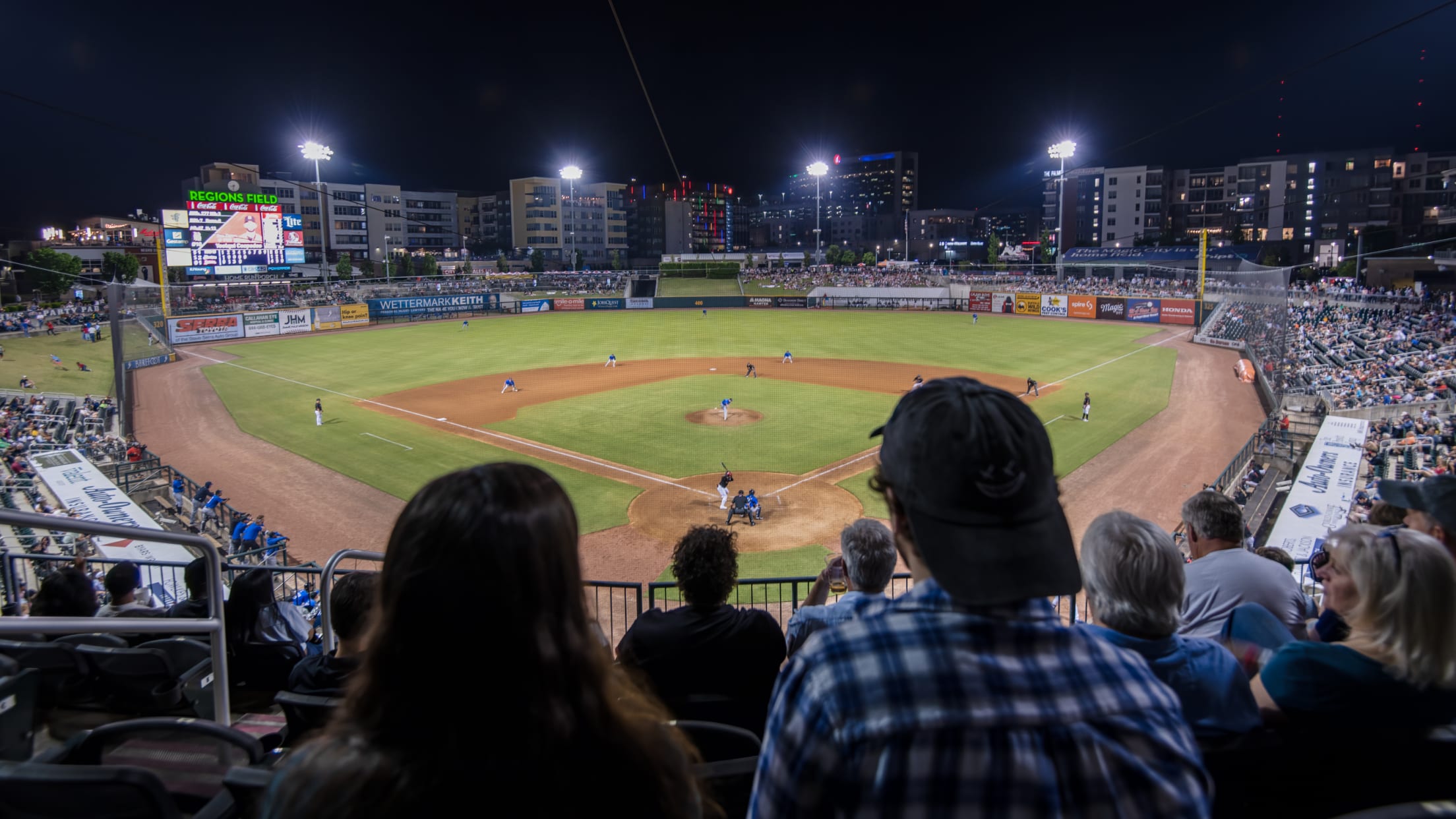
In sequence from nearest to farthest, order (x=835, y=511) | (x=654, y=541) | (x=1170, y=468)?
(x=654, y=541), (x=835, y=511), (x=1170, y=468)

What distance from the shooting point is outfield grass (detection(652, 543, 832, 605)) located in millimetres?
15477

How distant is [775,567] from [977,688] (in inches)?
618

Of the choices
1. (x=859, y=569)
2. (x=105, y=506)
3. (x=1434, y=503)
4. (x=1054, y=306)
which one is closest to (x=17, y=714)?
(x=859, y=569)

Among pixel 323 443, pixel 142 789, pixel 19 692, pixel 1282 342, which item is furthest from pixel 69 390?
pixel 1282 342

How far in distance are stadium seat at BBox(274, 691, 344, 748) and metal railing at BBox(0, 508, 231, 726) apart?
0.84 meters

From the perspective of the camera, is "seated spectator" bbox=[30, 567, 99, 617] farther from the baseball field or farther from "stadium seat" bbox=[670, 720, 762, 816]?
the baseball field

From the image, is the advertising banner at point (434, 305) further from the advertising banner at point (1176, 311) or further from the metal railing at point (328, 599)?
the metal railing at point (328, 599)

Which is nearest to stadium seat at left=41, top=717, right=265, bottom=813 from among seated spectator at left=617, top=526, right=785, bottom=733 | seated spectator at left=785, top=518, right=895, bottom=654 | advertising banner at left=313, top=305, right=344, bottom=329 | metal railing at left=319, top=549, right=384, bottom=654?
seated spectator at left=617, top=526, right=785, bottom=733

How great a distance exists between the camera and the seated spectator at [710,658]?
4.32m

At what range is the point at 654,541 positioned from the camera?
18.6m

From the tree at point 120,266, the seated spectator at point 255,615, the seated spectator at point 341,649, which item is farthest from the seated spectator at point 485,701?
the tree at point 120,266

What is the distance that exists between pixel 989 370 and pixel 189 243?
5627cm

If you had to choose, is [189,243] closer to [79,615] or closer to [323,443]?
[323,443]

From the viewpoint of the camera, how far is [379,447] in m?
27.5
